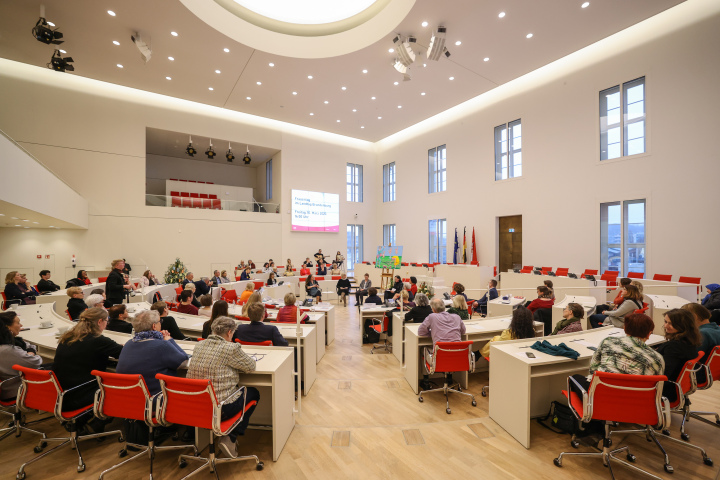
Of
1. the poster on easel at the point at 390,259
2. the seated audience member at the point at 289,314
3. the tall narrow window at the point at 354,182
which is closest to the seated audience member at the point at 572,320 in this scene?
the seated audience member at the point at 289,314

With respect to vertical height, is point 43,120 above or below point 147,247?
above

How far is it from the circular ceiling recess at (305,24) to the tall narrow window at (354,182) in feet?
30.6

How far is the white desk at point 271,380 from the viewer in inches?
114

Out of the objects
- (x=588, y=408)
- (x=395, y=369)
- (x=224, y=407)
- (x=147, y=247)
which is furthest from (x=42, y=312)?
(x=147, y=247)

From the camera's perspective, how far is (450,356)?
3947mm

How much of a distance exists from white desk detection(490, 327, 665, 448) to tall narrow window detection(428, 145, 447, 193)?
12.3 meters

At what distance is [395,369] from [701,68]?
10279mm

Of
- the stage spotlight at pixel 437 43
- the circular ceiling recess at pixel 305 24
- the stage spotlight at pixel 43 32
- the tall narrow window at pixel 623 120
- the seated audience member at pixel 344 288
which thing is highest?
the circular ceiling recess at pixel 305 24

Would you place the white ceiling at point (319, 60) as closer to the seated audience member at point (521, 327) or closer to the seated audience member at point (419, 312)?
the seated audience member at point (419, 312)

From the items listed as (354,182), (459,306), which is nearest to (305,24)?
(459,306)

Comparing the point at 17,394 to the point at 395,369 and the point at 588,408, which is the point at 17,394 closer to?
the point at 395,369

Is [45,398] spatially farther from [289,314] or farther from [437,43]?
[437,43]

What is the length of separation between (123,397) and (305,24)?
10.6m

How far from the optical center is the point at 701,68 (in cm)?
773
